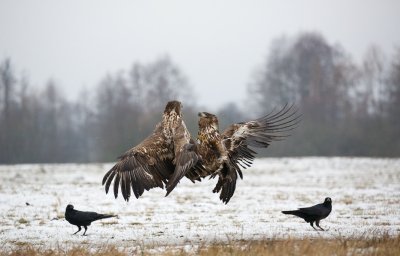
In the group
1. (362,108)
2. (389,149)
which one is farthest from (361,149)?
(362,108)

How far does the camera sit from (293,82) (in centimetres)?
7269

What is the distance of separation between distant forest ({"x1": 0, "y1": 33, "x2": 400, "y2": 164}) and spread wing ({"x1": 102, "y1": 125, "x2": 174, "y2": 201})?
34.0 meters

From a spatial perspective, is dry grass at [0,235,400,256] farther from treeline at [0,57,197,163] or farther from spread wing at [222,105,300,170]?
treeline at [0,57,197,163]

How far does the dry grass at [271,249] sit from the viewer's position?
8516mm

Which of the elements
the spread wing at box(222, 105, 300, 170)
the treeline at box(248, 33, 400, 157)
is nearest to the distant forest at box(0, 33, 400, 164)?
the treeline at box(248, 33, 400, 157)

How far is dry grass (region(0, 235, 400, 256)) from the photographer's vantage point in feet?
27.9

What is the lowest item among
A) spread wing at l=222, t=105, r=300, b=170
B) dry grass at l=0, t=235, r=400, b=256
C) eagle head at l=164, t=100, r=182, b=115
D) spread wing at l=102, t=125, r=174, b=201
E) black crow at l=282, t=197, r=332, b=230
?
dry grass at l=0, t=235, r=400, b=256

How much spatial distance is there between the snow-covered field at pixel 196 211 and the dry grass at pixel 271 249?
31.7 inches

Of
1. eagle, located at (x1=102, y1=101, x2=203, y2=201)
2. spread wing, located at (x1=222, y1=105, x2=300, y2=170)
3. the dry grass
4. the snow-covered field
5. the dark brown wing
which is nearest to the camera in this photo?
the dry grass

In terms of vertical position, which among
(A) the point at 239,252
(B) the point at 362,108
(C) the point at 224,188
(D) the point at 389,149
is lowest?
(A) the point at 239,252

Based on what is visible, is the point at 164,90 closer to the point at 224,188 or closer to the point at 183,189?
the point at 183,189

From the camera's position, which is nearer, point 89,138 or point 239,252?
point 239,252

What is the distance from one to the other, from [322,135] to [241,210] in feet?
132

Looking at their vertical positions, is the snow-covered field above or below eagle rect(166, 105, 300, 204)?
below
